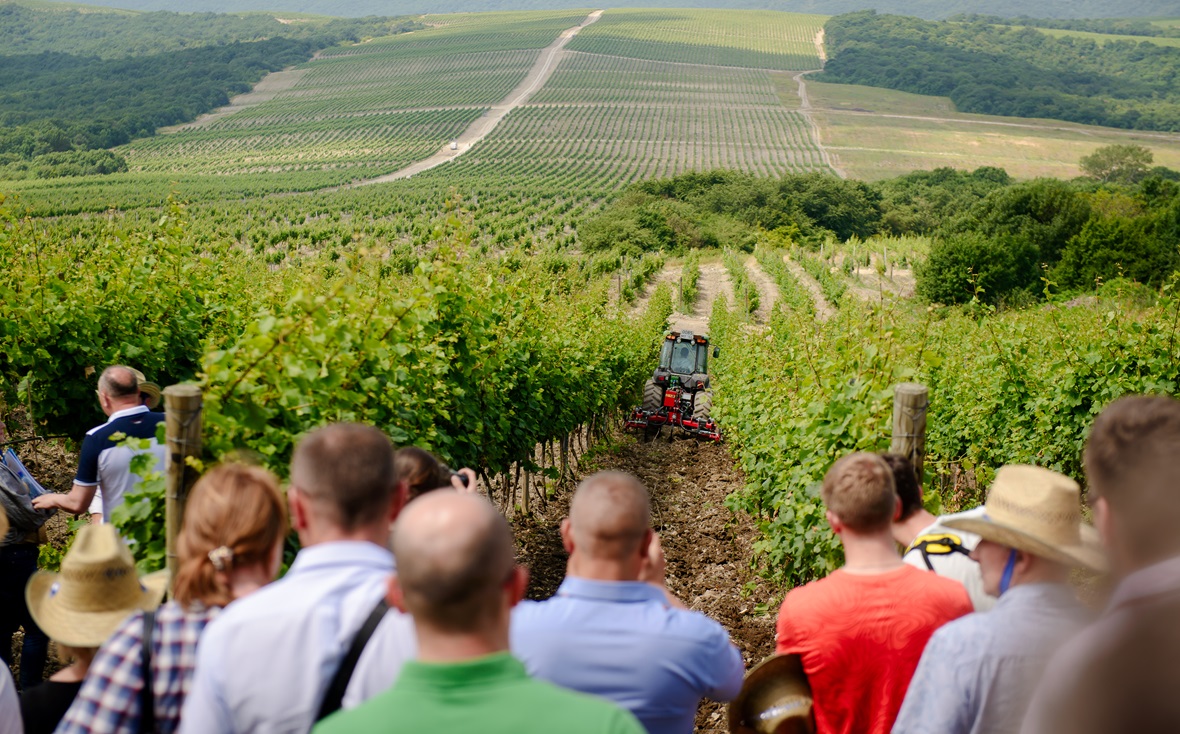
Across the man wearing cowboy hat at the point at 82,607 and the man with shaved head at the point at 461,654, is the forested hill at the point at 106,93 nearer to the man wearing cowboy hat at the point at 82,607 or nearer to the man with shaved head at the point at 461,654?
the man wearing cowboy hat at the point at 82,607

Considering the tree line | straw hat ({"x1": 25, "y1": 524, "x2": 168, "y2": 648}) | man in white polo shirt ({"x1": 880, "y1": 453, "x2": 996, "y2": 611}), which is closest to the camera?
straw hat ({"x1": 25, "y1": 524, "x2": 168, "y2": 648})

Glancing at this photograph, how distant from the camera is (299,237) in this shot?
59.1 metres

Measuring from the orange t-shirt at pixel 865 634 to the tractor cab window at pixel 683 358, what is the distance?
1393 centimetres

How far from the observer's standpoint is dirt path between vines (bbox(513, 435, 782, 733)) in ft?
23.9

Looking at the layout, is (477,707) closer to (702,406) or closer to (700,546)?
(700,546)

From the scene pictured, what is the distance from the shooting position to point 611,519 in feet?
8.51

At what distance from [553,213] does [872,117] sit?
64084 millimetres

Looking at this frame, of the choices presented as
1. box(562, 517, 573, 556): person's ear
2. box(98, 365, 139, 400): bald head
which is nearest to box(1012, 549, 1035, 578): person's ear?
box(562, 517, 573, 556): person's ear

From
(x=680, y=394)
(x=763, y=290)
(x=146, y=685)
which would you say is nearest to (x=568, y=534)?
(x=146, y=685)

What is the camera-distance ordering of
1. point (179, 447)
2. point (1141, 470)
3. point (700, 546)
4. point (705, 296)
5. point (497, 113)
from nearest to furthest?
point (1141, 470) < point (179, 447) < point (700, 546) < point (705, 296) < point (497, 113)

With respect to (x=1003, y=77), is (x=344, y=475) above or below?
Result: below

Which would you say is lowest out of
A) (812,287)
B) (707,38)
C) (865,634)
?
(812,287)

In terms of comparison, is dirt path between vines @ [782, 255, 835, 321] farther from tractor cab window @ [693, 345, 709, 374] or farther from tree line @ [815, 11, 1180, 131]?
tree line @ [815, 11, 1180, 131]

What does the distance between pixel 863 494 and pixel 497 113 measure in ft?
404
